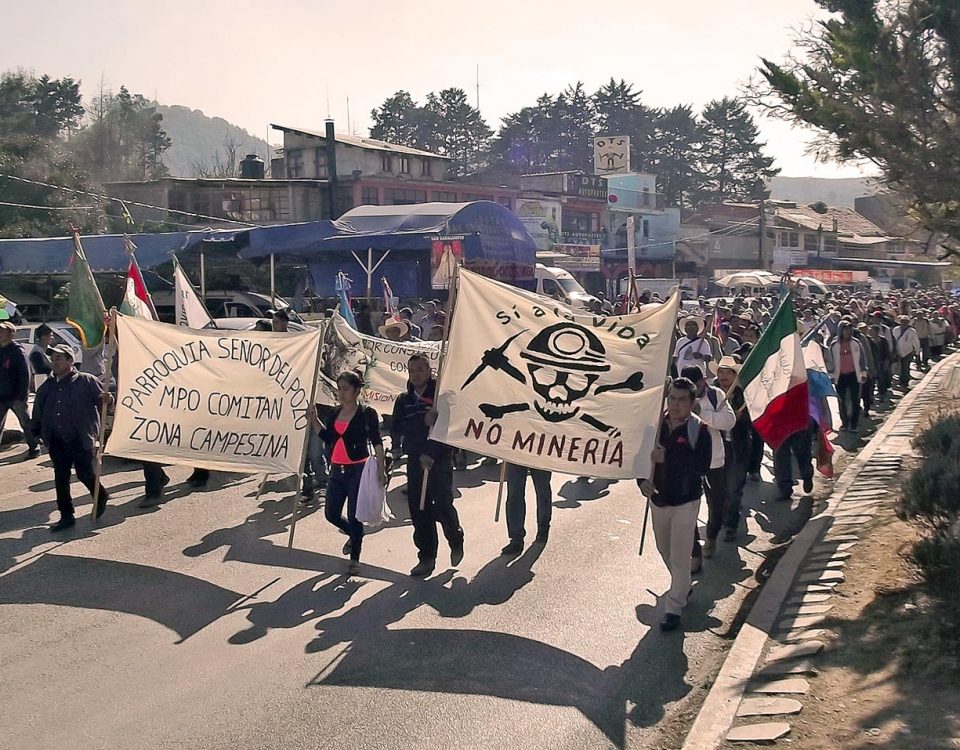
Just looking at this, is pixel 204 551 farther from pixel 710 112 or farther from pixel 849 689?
pixel 710 112

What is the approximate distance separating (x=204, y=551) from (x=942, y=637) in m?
5.80

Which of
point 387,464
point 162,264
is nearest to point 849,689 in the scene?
point 387,464

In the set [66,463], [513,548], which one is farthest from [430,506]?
[66,463]

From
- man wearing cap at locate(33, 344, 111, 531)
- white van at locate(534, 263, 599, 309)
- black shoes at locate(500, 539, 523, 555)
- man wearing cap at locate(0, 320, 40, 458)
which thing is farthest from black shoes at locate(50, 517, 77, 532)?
white van at locate(534, 263, 599, 309)

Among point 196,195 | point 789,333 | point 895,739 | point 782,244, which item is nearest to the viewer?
point 895,739

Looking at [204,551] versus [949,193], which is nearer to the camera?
[204,551]

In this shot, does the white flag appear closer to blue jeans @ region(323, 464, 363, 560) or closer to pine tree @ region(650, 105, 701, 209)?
blue jeans @ region(323, 464, 363, 560)

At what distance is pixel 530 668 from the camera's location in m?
6.25

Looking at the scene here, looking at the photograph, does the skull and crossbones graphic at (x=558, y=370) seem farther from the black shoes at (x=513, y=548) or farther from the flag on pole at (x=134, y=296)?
the flag on pole at (x=134, y=296)

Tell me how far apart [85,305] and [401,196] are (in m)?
37.1

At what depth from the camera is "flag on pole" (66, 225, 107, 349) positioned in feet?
39.5

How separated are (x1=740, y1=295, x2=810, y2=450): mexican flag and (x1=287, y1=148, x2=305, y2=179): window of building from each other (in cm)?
4447

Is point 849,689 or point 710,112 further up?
point 710,112

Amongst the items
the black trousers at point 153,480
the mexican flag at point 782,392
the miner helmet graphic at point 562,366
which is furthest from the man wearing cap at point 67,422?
the mexican flag at point 782,392
